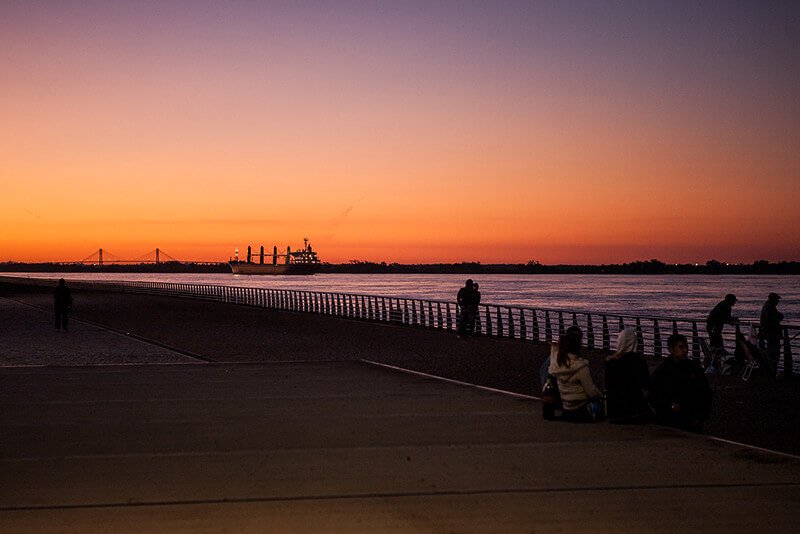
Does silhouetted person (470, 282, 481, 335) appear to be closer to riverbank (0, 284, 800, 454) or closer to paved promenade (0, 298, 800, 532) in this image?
riverbank (0, 284, 800, 454)

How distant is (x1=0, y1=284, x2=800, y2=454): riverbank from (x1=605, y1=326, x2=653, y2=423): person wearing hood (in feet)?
3.78

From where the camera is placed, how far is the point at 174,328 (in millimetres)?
34219

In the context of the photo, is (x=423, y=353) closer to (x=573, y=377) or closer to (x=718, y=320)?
(x=718, y=320)

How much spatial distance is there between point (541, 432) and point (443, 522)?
3.84 m

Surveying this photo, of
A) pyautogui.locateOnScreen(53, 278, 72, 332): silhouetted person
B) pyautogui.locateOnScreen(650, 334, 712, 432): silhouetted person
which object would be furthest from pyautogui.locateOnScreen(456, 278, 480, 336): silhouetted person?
pyautogui.locateOnScreen(650, 334, 712, 432): silhouetted person

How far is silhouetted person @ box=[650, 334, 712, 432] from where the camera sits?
29.9 feet

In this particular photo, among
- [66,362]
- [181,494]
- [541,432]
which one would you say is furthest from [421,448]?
[66,362]

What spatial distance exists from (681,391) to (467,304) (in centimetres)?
1985

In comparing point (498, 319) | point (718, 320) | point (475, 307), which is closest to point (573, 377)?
point (718, 320)

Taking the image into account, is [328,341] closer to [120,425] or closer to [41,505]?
[120,425]

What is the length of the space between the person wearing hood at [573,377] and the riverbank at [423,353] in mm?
1025

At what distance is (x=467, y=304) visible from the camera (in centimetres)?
2911

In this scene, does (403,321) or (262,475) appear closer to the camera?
(262,475)

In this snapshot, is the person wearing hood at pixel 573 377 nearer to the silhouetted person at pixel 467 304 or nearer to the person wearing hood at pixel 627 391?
the person wearing hood at pixel 627 391
